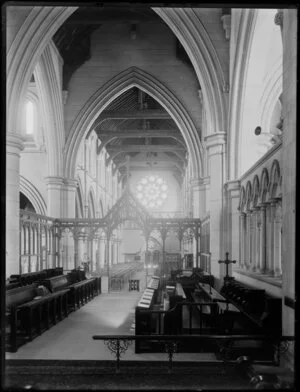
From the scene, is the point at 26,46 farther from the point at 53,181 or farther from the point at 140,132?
the point at 140,132

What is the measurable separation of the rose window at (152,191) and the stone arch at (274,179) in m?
33.6

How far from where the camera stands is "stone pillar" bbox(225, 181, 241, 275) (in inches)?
461

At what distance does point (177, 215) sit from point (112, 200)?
22.8 feet

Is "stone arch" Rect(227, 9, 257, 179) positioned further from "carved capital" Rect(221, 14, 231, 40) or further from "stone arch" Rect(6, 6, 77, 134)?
"stone arch" Rect(6, 6, 77, 134)

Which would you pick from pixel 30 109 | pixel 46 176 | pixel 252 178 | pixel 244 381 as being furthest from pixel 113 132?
pixel 244 381

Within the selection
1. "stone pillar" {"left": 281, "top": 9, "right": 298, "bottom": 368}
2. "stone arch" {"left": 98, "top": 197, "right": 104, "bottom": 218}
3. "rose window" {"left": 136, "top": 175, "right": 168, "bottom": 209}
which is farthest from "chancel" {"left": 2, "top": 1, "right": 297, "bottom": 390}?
"rose window" {"left": 136, "top": 175, "right": 168, "bottom": 209}

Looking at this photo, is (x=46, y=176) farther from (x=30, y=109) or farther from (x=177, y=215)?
(x=177, y=215)

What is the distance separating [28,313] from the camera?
23.9ft

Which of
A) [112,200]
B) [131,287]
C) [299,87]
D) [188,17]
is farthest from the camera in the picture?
[112,200]

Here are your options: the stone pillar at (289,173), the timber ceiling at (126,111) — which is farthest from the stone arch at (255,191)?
the stone pillar at (289,173)

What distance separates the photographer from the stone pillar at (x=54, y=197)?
1805 cm

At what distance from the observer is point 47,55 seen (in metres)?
16.2

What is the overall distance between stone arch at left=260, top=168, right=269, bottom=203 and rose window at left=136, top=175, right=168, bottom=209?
32951 mm

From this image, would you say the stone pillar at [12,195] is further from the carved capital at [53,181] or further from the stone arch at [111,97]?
the stone arch at [111,97]
